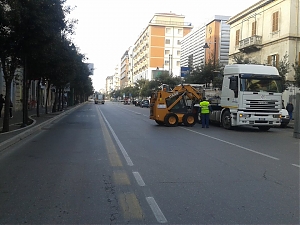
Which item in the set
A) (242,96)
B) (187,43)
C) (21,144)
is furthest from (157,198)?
(187,43)

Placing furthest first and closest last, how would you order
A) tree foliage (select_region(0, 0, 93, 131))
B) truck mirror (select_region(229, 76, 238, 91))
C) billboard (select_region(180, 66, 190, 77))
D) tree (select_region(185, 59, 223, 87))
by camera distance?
billboard (select_region(180, 66, 190, 77)) → tree (select_region(185, 59, 223, 87)) → truck mirror (select_region(229, 76, 238, 91)) → tree foliage (select_region(0, 0, 93, 131))

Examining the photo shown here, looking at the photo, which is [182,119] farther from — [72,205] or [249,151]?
[72,205]

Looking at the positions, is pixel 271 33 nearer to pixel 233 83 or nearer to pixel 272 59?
pixel 272 59

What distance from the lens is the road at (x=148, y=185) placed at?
516 centimetres

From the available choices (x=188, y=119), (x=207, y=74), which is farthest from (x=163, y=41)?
(x=188, y=119)

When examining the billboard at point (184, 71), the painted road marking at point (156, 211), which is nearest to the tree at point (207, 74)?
the billboard at point (184, 71)

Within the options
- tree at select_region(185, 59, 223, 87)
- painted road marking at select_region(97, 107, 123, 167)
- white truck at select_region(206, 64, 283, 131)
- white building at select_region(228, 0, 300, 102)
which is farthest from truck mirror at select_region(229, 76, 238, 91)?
tree at select_region(185, 59, 223, 87)

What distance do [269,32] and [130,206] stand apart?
34423 mm

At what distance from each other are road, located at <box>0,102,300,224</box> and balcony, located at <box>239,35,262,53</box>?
90.6 feet

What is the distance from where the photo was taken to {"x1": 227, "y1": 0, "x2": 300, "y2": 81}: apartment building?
3322 cm

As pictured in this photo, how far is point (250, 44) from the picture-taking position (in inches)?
1491

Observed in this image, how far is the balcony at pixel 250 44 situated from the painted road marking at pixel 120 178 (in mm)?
32621

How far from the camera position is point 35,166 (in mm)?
8805

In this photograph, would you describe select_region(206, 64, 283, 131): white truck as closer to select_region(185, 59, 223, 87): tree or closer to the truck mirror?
the truck mirror
